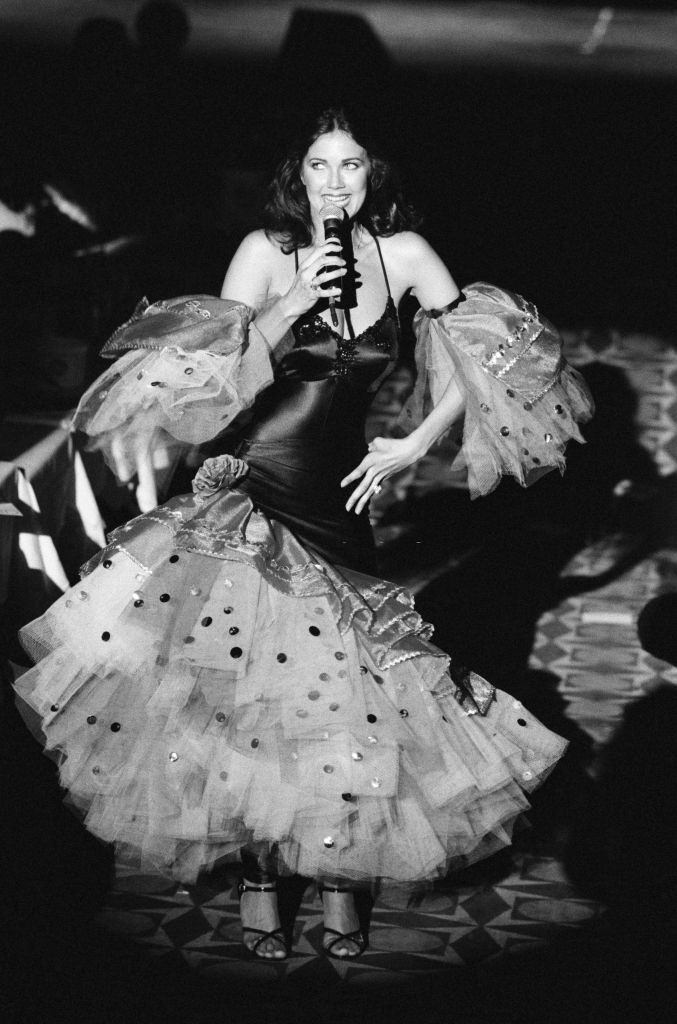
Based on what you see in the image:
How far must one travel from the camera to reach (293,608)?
7.53ft

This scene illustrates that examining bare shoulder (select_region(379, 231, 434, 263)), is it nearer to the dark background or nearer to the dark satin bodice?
the dark satin bodice

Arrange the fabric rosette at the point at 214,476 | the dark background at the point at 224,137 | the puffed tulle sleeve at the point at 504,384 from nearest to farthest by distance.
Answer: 1. the fabric rosette at the point at 214,476
2. the puffed tulle sleeve at the point at 504,384
3. the dark background at the point at 224,137

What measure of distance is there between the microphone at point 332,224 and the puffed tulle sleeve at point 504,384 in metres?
0.25

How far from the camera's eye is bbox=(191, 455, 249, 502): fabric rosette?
93.7 inches

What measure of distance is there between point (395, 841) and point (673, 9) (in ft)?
13.5

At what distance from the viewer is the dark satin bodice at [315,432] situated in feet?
8.09

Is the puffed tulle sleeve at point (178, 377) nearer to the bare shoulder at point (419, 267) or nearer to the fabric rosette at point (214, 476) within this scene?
the fabric rosette at point (214, 476)

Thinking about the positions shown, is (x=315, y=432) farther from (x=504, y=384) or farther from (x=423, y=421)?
(x=504, y=384)

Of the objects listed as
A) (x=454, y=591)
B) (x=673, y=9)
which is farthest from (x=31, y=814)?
(x=673, y=9)

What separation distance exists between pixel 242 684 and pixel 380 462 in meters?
0.51

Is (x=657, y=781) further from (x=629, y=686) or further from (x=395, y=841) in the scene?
(x=395, y=841)

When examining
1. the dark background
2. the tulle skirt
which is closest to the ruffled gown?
the tulle skirt

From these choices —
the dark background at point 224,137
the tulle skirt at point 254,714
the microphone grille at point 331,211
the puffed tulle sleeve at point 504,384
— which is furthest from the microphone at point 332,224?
the dark background at point 224,137

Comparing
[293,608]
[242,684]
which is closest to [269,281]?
[293,608]
